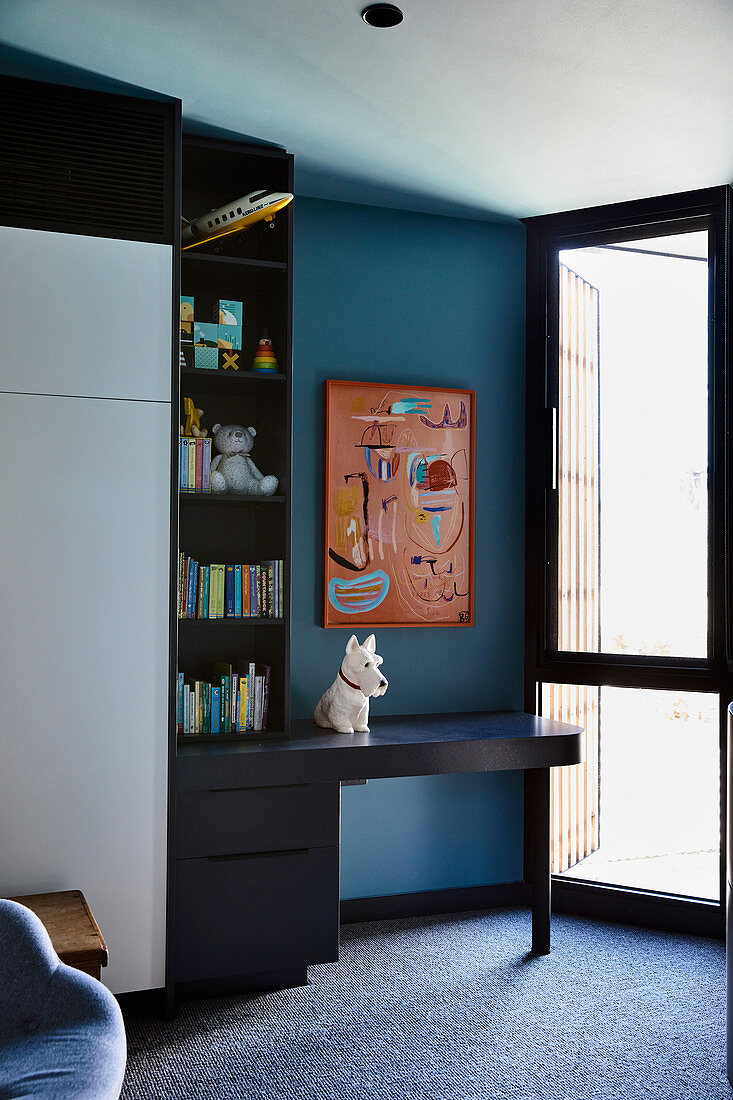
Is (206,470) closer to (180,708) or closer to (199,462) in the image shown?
(199,462)

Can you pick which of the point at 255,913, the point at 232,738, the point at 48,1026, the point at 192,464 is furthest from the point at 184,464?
the point at 48,1026

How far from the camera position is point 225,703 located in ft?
9.31

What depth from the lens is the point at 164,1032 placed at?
2.51 meters

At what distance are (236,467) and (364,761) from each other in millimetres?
1022

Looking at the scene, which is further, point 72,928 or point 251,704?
point 251,704

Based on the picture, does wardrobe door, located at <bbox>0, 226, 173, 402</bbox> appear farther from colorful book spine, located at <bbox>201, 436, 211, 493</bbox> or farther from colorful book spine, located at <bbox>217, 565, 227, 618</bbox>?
colorful book spine, located at <bbox>217, 565, 227, 618</bbox>

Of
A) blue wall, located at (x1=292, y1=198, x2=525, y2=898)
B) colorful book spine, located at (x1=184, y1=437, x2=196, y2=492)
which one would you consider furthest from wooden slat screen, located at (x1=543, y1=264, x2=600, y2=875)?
colorful book spine, located at (x1=184, y1=437, x2=196, y2=492)

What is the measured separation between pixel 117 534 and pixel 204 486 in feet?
1.29

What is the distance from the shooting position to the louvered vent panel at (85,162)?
2471 millimetres

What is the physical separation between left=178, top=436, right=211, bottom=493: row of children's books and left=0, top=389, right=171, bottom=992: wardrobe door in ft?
0.69

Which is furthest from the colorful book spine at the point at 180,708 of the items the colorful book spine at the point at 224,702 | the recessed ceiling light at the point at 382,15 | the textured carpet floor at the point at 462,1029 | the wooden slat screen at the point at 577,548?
the recessed ceiling light at the point at 382,15

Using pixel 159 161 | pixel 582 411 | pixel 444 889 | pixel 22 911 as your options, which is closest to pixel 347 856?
pixel 444 889

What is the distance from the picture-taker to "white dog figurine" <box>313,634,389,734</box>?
9.74 feet

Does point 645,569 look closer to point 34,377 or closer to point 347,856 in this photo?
point 347,856
